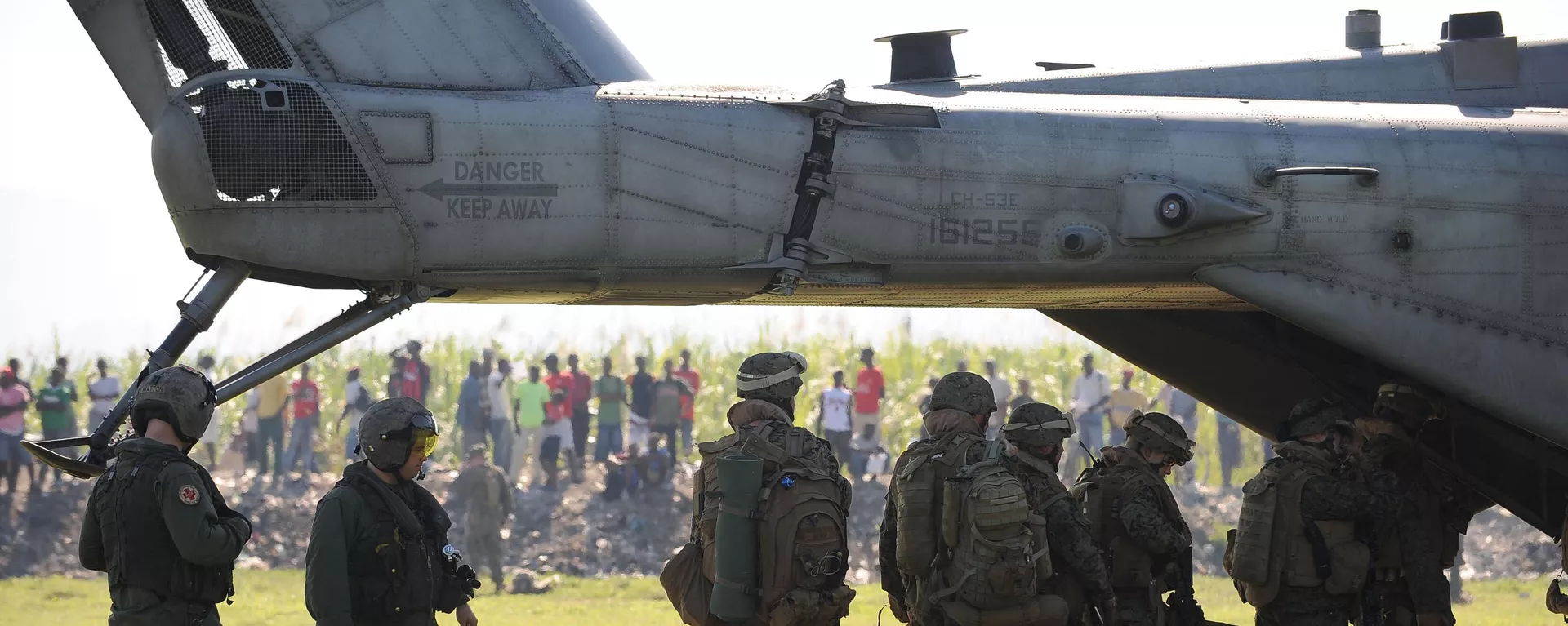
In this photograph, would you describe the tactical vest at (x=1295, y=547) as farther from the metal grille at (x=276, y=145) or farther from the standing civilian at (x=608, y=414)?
the standing civilian at (x=608, y=414)

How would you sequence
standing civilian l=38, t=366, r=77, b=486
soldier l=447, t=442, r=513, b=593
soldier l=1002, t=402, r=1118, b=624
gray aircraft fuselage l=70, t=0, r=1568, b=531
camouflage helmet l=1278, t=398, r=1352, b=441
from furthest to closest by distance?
standing civilian l=38, t=366, r=77, b=486, soldier l=447, t=442, r=513, b=593, camouflage helmet l=1278, t=398, r=1352, b=441, gray aircraft fuselage l=70, t=0, r=1568, b=531, soldier l=1002, t=402, r=1118, b=624

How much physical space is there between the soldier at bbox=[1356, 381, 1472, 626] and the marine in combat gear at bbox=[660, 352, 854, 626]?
Answer: 273cm

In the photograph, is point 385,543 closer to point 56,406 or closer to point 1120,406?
point 56,406

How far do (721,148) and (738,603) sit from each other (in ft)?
6.76

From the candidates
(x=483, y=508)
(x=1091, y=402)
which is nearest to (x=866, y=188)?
(x=483, y=508)

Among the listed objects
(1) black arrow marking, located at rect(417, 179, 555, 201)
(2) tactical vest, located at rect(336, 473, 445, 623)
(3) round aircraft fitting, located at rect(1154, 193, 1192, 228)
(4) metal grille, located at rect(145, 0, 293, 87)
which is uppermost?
(4) metal grille, located at rect(145, 0, 293, 87)

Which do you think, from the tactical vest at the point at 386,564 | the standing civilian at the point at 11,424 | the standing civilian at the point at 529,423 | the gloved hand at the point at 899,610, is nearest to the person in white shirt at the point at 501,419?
the standing civilian at the point at 529,423

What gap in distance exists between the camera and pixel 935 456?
7.11 m

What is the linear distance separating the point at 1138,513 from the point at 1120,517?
0.16 metres

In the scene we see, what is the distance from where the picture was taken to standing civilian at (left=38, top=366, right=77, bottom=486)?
1745 centimetres

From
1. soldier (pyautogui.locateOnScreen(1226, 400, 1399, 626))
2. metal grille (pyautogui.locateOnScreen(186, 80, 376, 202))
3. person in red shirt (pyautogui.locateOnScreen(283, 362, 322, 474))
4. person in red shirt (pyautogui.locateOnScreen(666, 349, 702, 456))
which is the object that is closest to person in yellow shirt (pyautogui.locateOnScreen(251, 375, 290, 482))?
person in red shirt (pyautogui.locateOnScreen(283, 362, 322, 474))

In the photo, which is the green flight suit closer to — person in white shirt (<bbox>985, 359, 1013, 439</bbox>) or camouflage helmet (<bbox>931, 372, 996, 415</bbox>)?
camouflage helmet (<bbox>931, 372, 996, 415</bbox>)

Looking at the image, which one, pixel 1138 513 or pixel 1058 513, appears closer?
pixel 1058 513

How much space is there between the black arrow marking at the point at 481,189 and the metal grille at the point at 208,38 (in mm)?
878
